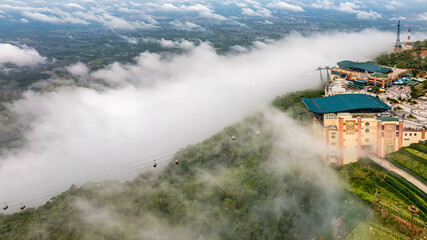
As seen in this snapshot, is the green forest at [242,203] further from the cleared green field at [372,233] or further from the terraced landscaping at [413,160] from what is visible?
the terraced landscaping at [413,160]

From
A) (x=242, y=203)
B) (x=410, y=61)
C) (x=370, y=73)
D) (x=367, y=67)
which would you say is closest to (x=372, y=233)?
(x=242, y=203)

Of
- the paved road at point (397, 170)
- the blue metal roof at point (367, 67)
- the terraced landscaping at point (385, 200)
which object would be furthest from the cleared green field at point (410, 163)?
the blue metal roof at point (367, 67)

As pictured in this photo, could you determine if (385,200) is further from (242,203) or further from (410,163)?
(242,203)

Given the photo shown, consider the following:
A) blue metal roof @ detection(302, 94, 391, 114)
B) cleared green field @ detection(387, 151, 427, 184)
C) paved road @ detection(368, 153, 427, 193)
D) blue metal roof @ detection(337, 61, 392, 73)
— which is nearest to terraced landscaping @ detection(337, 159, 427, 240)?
paved road @ detection(368, 153, 427, 193)

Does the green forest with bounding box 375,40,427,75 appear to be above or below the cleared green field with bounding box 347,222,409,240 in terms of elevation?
above

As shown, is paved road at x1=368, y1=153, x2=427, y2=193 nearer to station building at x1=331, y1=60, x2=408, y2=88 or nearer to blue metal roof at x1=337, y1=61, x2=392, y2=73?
station building at x1=331, y1=60, x2=408, y2=88
